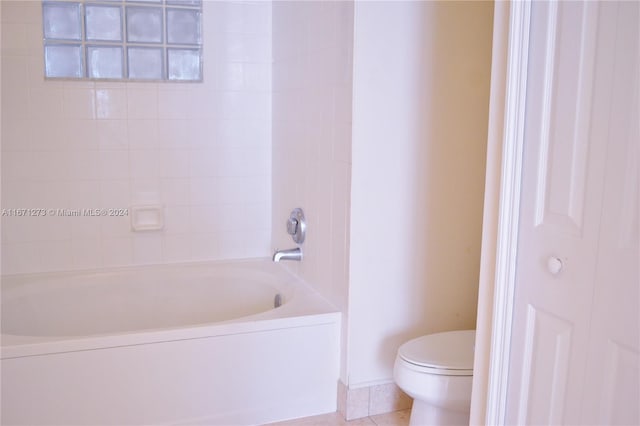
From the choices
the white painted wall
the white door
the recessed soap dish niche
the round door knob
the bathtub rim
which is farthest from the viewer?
the recessed soap dish niche

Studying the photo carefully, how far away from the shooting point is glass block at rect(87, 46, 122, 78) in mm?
2920

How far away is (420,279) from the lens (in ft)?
8.40

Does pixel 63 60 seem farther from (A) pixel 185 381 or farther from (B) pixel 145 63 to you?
(A) pixel 185 381

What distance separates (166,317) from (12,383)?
1.01 m

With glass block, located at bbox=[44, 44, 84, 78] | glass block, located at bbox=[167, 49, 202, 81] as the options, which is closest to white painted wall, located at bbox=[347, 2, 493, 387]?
glass block, located at bbox=[167, 49, 202, 81]

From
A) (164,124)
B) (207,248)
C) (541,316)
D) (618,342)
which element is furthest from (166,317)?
(618,342)

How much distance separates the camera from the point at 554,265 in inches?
59.4

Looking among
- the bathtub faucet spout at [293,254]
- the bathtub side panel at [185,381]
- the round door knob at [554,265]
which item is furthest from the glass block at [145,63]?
the round door knob at [554,265]

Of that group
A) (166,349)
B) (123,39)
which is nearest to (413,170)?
(166,349)

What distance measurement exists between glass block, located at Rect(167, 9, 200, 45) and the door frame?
192 cm

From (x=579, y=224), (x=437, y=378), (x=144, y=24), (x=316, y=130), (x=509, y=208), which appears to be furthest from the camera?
(x=144, y=24)

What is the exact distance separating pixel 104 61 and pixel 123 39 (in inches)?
5.5

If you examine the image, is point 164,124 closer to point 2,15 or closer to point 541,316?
point 2,15

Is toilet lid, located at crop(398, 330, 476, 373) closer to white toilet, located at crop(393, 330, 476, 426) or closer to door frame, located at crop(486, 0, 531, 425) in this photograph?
white toilet, located at crop(393, 330, 476, 426)
